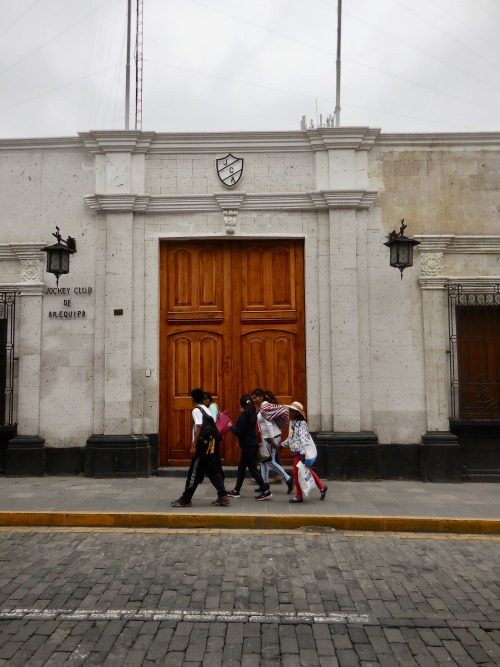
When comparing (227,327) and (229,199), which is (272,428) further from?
(229,199)

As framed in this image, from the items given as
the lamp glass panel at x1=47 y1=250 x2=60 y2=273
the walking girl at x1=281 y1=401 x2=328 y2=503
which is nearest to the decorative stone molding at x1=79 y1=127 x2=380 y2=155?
the lamp glass panel at x1=47 y1=250 x2=60 y2=273

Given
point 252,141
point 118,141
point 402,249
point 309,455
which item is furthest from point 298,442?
point 118,141

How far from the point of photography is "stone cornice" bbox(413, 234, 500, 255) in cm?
1011

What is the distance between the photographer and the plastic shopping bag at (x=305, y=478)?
8.06 m

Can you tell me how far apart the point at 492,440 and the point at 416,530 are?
346 centimetres

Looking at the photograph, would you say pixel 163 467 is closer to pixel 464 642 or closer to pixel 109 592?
pixel 109 592

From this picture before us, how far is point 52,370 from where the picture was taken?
1018 centimetres

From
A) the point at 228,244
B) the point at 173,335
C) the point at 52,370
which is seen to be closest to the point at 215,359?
the point at 173,335

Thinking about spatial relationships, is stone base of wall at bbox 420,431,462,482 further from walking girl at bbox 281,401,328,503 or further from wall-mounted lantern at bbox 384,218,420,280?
wall-mounted lantern at bbox 384,218,420,280

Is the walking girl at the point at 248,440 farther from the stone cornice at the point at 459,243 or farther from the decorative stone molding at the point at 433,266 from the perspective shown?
the stone cornice at the point at 459,243

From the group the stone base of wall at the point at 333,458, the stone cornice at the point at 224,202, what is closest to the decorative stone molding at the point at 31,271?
the stone cornice at the point at 224,202

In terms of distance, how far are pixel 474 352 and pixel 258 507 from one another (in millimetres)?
4837

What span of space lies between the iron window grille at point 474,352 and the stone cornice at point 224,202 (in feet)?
7.96

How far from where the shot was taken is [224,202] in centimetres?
1026
